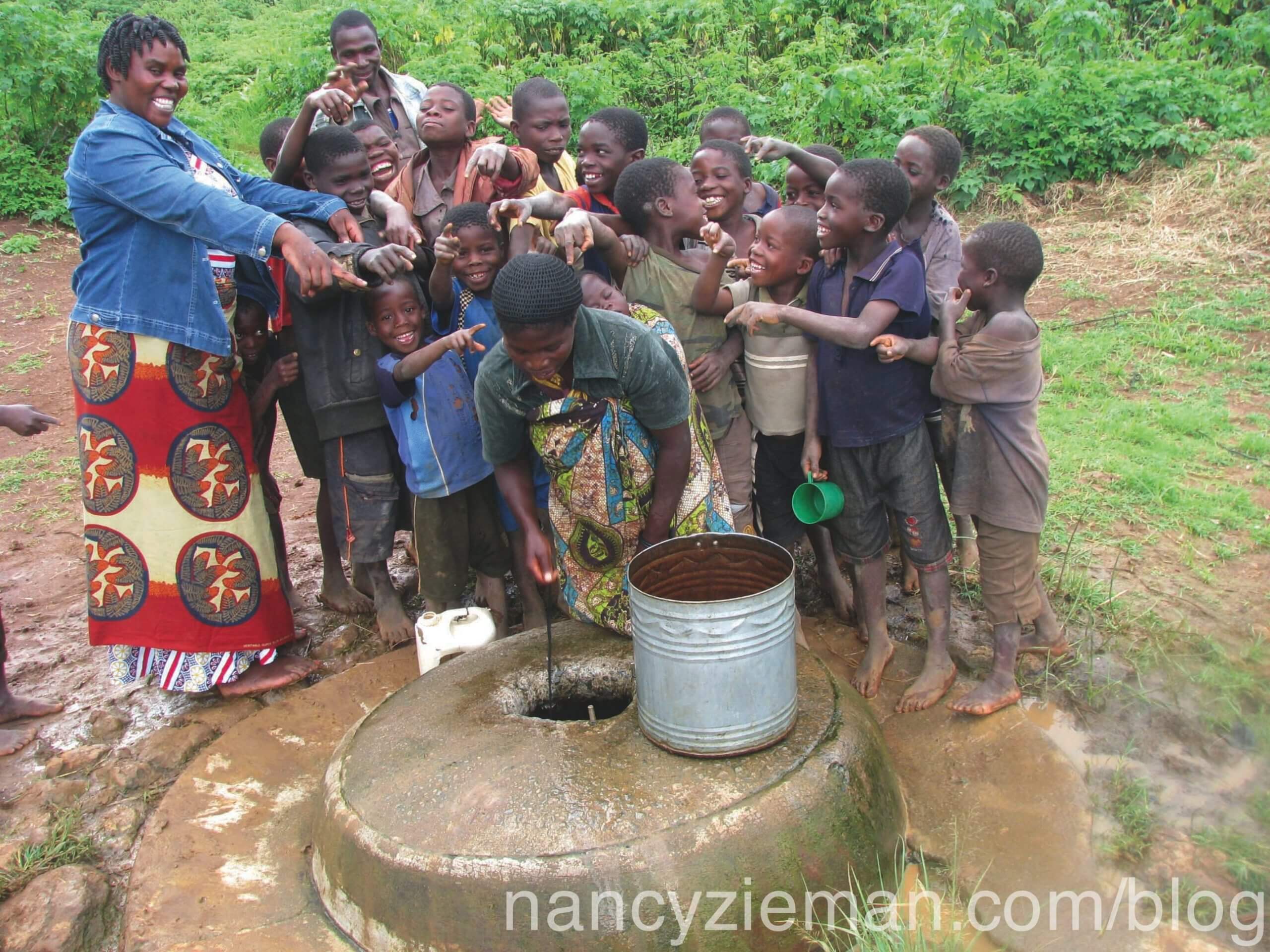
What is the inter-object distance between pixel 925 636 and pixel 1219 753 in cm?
98

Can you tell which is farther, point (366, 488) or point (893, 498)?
point (366, 488)

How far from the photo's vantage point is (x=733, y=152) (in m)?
3.18

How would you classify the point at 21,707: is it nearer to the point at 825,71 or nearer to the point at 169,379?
the point at 169,379

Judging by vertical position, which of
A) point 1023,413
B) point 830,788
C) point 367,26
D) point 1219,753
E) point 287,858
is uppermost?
point 367,26

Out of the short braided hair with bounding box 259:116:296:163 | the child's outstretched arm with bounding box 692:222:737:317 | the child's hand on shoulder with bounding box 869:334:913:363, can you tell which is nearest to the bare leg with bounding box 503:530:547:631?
the child's outstretched arm with bounding box 692:222:737:317

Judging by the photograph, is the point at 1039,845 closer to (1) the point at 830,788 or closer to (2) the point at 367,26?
(1) the point at 830,788

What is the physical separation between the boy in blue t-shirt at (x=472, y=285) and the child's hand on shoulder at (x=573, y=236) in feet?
0.72

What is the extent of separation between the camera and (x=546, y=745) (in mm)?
2393

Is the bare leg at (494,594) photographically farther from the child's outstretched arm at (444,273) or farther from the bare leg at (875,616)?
the bare leg at (875,616)

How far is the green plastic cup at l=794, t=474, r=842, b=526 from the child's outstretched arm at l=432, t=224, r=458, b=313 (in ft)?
4.36

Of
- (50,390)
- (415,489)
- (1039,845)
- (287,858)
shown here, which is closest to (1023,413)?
(1039,845)

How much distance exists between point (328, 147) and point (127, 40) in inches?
27.2

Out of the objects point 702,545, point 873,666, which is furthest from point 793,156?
point 873,666

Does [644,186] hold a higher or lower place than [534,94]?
lower
